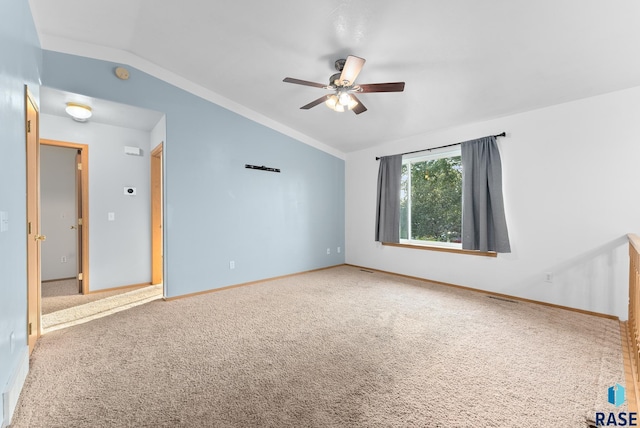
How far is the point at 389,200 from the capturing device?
505cm

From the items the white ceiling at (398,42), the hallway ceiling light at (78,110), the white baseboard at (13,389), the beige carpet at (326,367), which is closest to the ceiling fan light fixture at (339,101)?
the white ceiling at (398,42)

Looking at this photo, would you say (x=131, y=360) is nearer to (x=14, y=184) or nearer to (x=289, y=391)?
(x=289, y=391)

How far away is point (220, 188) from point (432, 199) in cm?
346

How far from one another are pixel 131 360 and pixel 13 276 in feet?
3.23

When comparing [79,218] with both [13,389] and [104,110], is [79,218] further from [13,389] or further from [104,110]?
[13,389]

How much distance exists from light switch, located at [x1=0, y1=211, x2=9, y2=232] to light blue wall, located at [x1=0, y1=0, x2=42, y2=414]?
3 centimetres

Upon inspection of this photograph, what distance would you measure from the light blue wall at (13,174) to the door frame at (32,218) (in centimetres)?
14

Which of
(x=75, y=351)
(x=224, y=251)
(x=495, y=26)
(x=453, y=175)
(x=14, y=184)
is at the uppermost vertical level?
(x=495, y=26)

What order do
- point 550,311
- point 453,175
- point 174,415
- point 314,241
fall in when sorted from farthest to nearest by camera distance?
point 314,241 < point 453,175 < point 550,311 < point 174,415

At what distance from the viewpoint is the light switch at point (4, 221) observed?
1.53m

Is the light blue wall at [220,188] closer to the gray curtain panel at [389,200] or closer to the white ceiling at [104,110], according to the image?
the white ceiling at [104,110]

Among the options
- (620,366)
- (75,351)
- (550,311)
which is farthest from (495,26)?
(75,351)

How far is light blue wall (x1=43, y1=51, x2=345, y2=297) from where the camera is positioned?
11.2ft

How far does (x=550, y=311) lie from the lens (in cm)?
321
